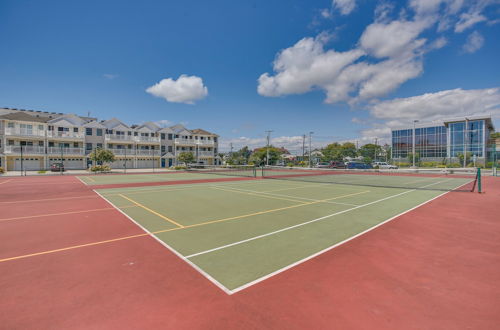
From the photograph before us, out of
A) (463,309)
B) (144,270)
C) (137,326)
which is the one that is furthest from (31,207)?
(463,309)

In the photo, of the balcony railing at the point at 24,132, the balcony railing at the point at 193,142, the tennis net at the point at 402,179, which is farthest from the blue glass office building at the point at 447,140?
the balcony railing at the point at 24,132

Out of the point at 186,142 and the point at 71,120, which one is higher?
the point at 71,120

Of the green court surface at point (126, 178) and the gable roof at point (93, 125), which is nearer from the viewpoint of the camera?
the green court surface at point (126, 178)

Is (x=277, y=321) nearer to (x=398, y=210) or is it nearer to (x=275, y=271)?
(x=275, y=271)

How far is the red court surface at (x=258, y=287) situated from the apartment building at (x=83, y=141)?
48452 mm

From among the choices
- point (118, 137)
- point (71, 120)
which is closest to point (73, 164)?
point (71, 120)

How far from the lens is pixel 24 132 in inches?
1838

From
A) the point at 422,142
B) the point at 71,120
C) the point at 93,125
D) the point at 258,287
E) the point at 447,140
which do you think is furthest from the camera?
the point at 422,142

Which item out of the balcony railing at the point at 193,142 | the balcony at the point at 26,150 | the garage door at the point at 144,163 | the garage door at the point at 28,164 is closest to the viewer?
the balcony at the point at 26,150

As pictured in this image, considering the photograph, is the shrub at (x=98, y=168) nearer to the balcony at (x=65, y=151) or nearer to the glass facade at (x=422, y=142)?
the balcony at (x=65, y=151)

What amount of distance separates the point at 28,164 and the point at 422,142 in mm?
103445

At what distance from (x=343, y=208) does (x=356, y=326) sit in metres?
9.55

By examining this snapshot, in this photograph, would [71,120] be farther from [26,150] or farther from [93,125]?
[26,150]

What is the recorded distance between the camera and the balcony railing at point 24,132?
44.6 m
